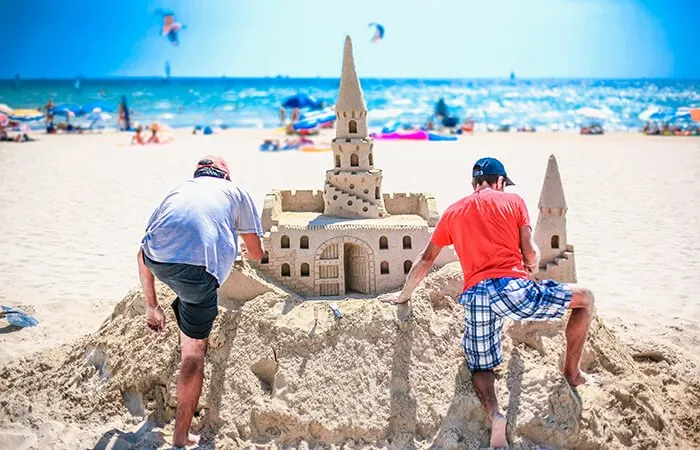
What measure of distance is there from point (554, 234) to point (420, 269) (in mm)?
1743

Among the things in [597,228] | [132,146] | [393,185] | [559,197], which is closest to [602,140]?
[393,185]

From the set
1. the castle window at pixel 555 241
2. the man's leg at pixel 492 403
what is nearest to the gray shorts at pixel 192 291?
the man's leg at pixel 492 403

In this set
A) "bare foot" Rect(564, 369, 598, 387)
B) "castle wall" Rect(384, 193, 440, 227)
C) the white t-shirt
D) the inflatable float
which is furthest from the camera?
the inflatable float

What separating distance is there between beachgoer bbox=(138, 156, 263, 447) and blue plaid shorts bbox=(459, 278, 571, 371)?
178cm

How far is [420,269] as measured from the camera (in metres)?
5.41

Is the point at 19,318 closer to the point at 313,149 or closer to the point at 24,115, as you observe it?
the point at 313,149

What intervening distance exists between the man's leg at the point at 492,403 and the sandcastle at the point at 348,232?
154 centimetres

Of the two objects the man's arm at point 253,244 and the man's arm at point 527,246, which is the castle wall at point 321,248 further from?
the man's arm at point 527,246

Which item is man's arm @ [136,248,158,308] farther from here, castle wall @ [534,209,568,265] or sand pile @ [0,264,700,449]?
castle wall @ [534,209,568,265]

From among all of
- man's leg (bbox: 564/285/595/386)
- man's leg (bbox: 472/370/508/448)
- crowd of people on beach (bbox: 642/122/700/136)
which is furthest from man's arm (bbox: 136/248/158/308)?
crowd of people on beach (bbox: 642/122/700/136)

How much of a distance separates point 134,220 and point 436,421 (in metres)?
10.0

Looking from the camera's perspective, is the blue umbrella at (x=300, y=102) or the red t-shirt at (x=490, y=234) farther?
the blue umbrella at (x=300, y=102)

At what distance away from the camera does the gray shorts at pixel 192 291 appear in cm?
471

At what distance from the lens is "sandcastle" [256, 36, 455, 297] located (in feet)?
20.6
